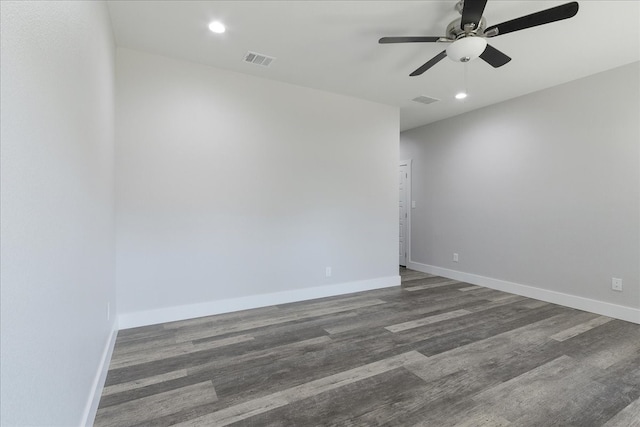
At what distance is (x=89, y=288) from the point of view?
166 cm

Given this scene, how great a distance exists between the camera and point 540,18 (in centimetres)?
204

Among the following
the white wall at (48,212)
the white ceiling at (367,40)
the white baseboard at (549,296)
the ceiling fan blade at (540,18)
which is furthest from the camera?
the white baseboard at (549,296)

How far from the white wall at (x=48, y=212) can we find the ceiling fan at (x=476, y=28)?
80.6 inches

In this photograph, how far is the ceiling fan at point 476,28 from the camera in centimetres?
198

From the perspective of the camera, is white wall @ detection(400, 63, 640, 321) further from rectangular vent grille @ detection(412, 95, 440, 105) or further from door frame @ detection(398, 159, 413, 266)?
rectangular vent grille @ detection(412, 95, 440, 105)

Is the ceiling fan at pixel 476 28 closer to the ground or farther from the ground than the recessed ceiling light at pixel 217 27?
closer to the ground

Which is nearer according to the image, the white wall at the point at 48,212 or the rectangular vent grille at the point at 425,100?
the white wall at the point at 48,212

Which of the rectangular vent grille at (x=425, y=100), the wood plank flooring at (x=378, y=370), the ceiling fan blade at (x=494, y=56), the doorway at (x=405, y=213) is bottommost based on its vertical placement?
the wood plank flooring at (x=378, y=370)

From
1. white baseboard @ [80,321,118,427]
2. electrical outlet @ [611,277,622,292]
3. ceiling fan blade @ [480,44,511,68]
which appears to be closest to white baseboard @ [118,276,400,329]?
white baseboard @ [80,321,118,427]

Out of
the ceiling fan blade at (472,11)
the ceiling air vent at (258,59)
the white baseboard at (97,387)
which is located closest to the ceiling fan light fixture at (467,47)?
the ceiling fan blade at (472,11)

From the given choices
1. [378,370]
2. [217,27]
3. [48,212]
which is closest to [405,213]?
[378,370]

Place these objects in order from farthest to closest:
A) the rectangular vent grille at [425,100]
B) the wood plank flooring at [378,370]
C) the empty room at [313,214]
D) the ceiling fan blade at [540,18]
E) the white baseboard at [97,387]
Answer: the rectangular vent grille at [425,100], the ceiling fan blade at [540,18], the wood plank flooring at [378,370], the white baseboard at [97,387], the empty room at [313,214]

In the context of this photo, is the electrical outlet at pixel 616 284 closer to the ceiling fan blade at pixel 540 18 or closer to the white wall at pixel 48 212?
the ceiling fan blade at pixel 540 18

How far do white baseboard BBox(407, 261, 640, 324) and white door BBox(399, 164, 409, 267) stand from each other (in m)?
0.72
